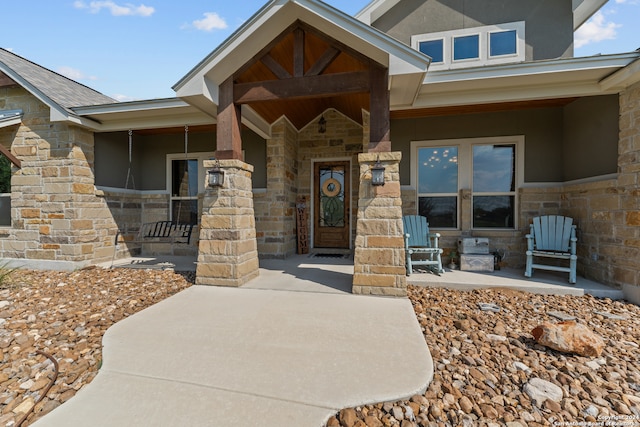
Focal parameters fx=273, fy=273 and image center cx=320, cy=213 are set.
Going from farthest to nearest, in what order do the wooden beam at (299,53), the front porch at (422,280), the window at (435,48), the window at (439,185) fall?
1. the window at (435,48)
2. the window at (439,185)
3. the front porch at (422,280)
4. the wooden beam at (299,53)

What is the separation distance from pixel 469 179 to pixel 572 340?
3456mm

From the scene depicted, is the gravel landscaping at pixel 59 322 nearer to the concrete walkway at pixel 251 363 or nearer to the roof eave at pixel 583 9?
the concrete walkway at pixel 251 363

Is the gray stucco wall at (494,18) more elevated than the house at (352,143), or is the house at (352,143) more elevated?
the gray stucco wall at (494,18)

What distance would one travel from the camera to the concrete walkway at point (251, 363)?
153 cm

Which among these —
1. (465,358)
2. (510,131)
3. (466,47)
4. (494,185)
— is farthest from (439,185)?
(465,358)

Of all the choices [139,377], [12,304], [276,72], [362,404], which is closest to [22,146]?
[12,304]

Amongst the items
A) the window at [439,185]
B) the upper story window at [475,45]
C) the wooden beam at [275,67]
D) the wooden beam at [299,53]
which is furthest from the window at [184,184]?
the upper story window at [475,45]

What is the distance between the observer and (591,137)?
4.14 meters

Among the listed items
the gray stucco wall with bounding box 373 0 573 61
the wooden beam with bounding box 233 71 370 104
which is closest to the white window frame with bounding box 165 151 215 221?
the wooden beam with bounding box 233 71 370 104

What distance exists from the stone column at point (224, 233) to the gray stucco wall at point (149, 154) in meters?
2.27

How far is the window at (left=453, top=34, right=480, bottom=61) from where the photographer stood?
209 inches

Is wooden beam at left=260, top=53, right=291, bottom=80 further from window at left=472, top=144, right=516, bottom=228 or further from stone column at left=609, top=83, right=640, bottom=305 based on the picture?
stone column at left=609, top=83, right=640, bottom=305

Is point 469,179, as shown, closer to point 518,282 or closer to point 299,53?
point 518,282

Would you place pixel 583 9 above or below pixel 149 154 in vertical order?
above
